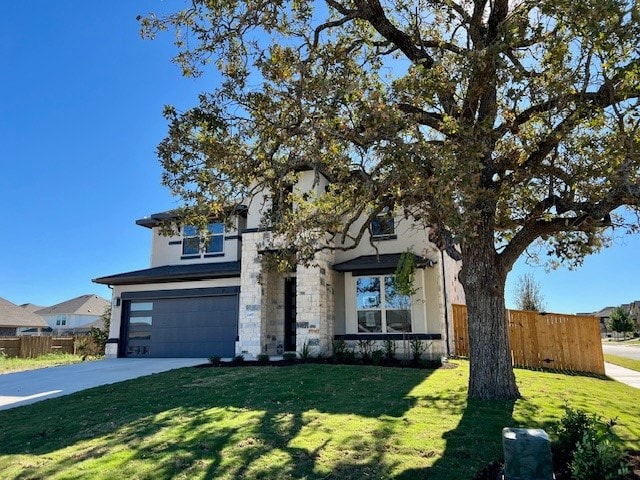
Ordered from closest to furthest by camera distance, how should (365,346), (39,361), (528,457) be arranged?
1. (528,457)
2. (365,346)
3. (39,361)

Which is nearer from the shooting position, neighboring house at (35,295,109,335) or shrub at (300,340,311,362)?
shrub at (300,340,311,362)

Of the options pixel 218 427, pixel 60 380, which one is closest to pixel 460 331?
pixel 218 427

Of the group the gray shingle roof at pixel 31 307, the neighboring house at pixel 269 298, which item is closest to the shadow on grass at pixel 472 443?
the neighboring house at pixel 269 298

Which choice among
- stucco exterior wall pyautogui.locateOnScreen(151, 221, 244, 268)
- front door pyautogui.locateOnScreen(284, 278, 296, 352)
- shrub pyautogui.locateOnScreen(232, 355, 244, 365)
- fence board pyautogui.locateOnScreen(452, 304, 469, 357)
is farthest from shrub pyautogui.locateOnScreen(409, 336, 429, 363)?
stucco exterior wall pyautogui.locateOnScreen(151, 221, 244, 268)

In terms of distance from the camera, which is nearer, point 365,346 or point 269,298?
point 365,346

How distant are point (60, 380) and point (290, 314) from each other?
25.6 feet

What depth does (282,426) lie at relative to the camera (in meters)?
6.39

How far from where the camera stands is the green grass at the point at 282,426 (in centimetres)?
478

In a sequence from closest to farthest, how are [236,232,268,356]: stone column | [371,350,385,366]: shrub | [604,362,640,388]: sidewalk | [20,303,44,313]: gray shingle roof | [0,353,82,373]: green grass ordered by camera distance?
[604,362,640,388]: sidewalk → [371,350,385,366]: shrub → [236,232,268,356]: stone column → [0,353,82,373]: green grass → [20,303,44,313]: gray shingle roof

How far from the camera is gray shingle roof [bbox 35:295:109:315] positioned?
5053 centimetres

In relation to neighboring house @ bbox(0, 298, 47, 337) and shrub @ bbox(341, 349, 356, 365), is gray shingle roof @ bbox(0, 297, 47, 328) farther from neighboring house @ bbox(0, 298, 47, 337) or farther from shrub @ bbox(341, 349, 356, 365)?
shrub @ bbox(341, 349, 356, 365)

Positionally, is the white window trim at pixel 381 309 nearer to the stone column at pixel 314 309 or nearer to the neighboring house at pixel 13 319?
the stone column at pixel 314 309

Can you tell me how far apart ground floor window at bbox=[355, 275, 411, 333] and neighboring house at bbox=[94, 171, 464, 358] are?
0.03 metres

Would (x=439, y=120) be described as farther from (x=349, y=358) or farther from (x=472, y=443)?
(x=349, y=358)
